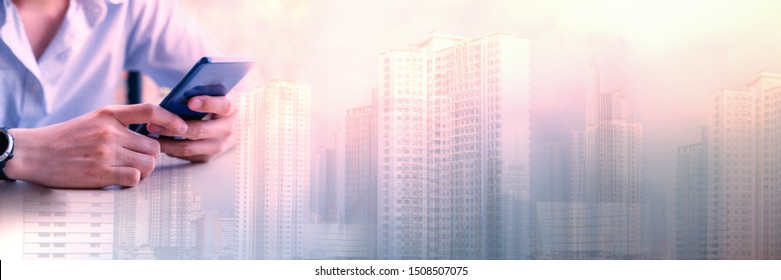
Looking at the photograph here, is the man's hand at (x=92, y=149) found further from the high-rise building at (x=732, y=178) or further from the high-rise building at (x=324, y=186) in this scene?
the high-rise building at (x=732, y=178)

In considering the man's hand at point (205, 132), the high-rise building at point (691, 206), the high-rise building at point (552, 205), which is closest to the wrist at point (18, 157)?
the man's hand at point (205, 132)

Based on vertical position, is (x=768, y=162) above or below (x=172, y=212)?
above

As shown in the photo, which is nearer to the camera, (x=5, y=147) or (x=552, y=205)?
(x=5, y=147)

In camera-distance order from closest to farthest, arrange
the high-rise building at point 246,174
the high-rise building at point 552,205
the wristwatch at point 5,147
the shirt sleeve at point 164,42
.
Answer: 1. the wristwatch at point 5,147
2. the shirt sleeve at point 164,42
3. the high-rise building at point 246,174
4. the high-rise building at point 552,205

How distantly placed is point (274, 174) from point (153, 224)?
1.00 ft

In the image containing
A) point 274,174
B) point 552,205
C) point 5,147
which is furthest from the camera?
point 552,205

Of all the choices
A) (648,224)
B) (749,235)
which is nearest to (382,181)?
(648,224)

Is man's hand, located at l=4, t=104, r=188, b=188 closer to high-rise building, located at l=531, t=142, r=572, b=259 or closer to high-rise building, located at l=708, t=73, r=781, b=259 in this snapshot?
high-rise building, located at l=531, t=142, r=572, b=259

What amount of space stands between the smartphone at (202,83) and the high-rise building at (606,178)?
0.88 m

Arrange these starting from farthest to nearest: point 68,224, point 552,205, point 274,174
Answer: point 552,205
point 274,174
point 68,224

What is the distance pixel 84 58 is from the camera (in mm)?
2158

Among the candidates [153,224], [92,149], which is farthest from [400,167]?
[92,149]

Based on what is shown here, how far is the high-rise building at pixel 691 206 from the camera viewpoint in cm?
246
